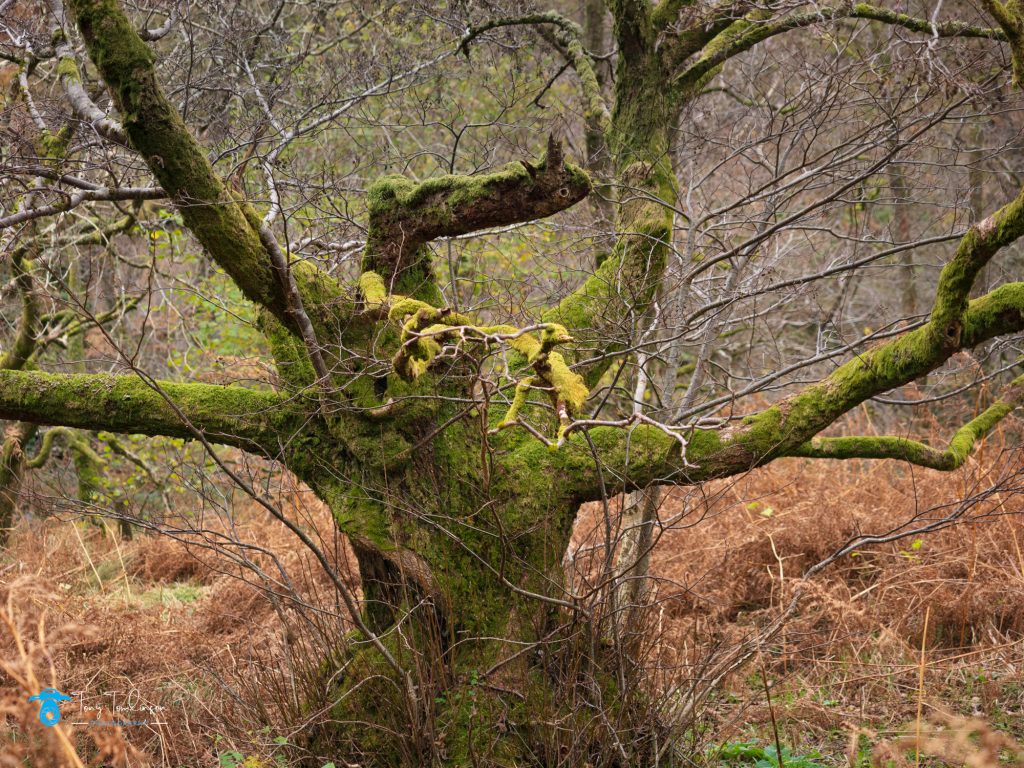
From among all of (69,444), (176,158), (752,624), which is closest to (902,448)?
(752,624)

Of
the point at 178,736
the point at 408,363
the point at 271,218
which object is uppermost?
the point at 271,218

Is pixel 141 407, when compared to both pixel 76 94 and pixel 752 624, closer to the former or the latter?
pixel 76 94

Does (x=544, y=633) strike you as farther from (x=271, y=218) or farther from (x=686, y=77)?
(x=686, y=77)

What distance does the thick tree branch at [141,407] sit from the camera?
163 inches

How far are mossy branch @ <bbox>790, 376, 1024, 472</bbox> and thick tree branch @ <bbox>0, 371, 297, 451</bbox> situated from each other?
282cm

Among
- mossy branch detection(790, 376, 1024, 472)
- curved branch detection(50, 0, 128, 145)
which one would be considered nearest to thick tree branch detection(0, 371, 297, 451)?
curved branch detection(50, 0, 128, 145)

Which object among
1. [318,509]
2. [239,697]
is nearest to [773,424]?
[239,697]

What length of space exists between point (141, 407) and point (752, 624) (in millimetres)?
4457

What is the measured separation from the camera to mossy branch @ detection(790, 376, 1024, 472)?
4488 mm

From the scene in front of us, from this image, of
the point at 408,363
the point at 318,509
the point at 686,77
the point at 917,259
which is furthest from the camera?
the point at 917,259

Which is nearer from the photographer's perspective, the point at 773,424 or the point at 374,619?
the point at 773,424

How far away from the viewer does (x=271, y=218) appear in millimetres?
4316

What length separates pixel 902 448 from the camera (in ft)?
14.9

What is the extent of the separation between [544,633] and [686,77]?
397cm
